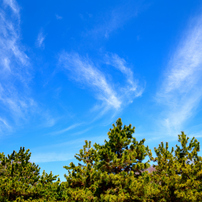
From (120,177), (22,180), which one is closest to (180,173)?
(120,177)

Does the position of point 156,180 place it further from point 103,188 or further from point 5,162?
point 5,162

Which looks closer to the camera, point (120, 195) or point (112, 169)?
point (120, 195)

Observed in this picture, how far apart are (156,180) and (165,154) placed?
8.31 ft

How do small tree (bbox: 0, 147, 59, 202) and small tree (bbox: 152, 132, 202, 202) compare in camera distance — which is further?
small tree (bbox: 0, 147, 59, 202)

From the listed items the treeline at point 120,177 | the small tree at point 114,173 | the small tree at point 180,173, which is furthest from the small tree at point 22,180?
the small tree at point 180,173

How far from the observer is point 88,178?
18.8 meters

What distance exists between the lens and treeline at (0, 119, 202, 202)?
14.8m

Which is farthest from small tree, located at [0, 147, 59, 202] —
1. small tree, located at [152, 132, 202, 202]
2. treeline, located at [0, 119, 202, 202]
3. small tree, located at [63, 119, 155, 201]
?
small tree, located at [152, 132, 202, 202]

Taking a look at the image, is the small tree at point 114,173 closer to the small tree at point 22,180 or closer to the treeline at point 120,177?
the treeline at point 120,177

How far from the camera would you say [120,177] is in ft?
50.8

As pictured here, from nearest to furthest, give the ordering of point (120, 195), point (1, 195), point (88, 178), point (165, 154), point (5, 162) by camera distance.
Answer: point (120, 195)
point (1, 195)
point (165, 154)
point (88, 178)
point (5, 162)

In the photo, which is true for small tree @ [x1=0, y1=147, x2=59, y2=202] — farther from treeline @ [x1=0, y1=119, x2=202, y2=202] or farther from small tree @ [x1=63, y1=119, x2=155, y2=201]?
small tree @ [x1=63, y1=119, x2=155, y2=201]

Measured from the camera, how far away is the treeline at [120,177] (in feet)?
48.4

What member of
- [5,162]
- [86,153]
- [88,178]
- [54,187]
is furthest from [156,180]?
[5,162]
